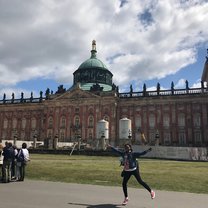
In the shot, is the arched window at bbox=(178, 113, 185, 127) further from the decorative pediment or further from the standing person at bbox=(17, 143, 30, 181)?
the standing person at bbox=(17, 143, 30, 181)

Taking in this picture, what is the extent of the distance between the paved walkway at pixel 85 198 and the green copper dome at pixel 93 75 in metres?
67.2

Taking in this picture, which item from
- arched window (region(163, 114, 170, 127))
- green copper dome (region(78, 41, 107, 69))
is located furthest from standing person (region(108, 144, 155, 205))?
green copper dome (region(78, 41, 107, 69))

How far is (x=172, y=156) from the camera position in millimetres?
40250

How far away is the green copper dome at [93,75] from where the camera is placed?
268 feet

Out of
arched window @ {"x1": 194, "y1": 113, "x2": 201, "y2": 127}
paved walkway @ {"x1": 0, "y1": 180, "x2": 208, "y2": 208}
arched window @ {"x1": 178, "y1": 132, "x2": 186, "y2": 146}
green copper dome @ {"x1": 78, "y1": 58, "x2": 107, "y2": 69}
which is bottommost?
paved walkway @ {"x1": 0, "y1": 180, "x2": 208, "y2": 208}

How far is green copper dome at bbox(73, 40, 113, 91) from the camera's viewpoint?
81569 millimetres

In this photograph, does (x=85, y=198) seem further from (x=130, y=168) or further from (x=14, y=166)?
(x=14, y=166)

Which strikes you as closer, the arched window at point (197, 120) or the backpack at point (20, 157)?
the backpack at point (20, 157)

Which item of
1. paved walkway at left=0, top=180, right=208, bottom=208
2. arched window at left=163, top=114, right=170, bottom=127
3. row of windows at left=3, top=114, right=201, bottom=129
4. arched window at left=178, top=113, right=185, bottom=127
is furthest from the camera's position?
arched window at left=163, top=114, right=170, bottom=127

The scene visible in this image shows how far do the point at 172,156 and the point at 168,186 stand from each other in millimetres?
27952

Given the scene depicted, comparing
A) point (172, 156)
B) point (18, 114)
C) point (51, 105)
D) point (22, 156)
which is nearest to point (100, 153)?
point (172, 156)

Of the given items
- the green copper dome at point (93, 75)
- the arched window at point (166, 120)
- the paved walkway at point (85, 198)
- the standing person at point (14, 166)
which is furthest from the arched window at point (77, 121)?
the paved walkway at point (85, 198)

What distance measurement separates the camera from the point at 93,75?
270ft

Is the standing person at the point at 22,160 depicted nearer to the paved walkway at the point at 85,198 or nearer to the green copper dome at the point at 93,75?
the paved walkway at the point at 85,198
